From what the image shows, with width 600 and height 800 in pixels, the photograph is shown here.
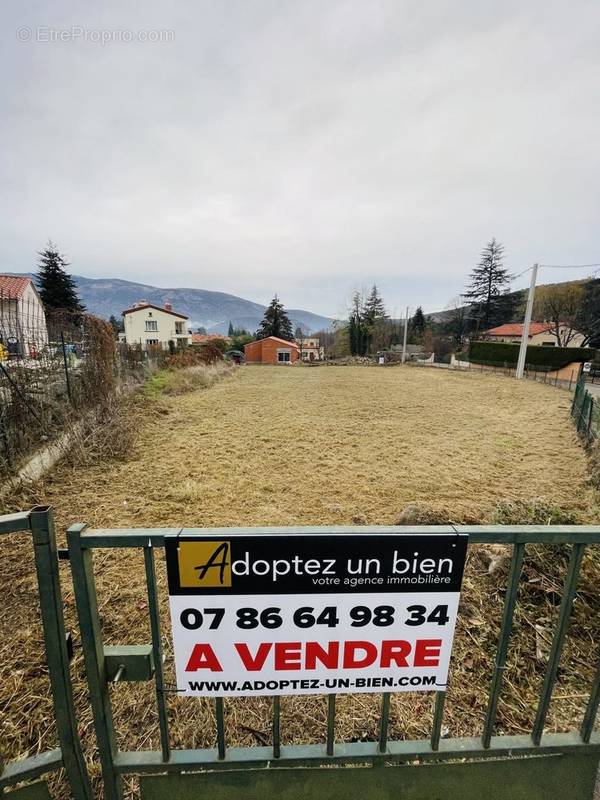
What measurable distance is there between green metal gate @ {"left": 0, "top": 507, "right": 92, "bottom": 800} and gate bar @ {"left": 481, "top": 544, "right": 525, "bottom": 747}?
1.45m

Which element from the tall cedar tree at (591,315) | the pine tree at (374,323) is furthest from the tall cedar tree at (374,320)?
the tall cedar tree at (591,315)

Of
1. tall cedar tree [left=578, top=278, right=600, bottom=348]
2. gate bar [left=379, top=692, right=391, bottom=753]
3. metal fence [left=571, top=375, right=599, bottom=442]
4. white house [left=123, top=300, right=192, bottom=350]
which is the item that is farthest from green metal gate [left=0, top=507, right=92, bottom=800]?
white house [left=123, top=300, right=192, bottom=350]

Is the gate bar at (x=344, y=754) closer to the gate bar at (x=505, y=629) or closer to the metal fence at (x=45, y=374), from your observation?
the gate bar at (x=505, y=629)

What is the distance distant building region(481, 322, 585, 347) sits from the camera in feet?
121

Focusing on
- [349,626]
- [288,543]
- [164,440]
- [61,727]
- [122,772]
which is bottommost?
[164,440]

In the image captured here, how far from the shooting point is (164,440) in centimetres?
691

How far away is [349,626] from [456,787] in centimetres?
87

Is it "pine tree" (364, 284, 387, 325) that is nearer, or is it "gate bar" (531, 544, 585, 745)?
"gate bar" (531, 544, 585, 745)

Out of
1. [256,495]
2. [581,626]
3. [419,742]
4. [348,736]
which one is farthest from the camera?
[256,495]

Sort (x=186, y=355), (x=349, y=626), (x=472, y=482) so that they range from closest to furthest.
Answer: (x=349, y=626) → (x=472, y=482) → (x=186, y=355)

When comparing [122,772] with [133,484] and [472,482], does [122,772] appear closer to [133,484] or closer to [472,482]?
[133,484]

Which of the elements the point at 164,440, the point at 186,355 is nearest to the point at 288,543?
the point at 164,440

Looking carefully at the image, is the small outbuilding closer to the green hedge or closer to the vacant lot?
the green hedge

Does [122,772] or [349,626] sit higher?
[349,626]
